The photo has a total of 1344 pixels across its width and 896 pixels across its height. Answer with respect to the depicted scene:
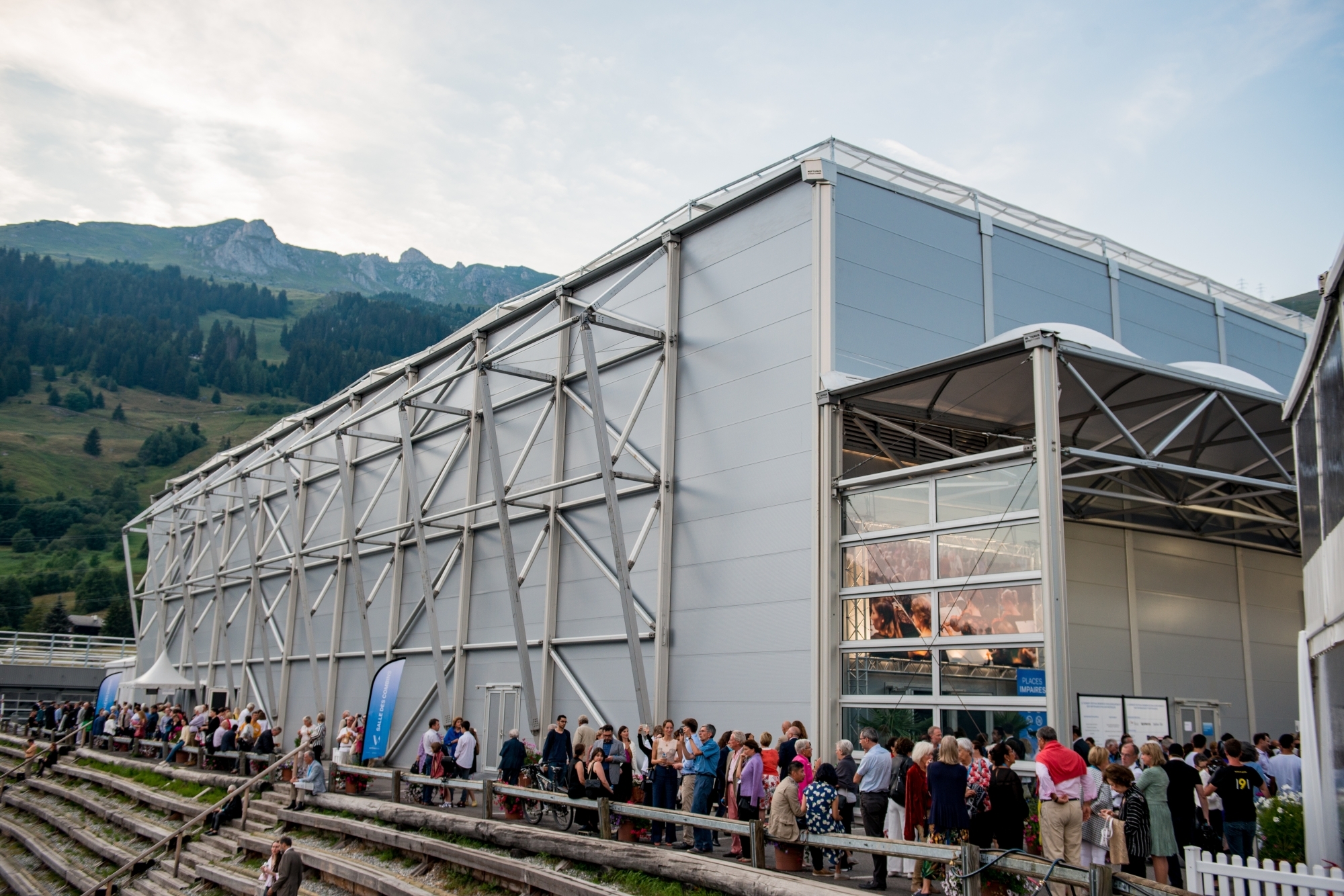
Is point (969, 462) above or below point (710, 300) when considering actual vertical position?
below

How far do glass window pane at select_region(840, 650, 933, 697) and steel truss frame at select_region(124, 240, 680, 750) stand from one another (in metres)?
3.92

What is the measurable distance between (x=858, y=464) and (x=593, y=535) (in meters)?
6.01

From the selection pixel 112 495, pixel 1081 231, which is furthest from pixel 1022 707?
pixel 112 495

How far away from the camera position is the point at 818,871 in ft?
34.9

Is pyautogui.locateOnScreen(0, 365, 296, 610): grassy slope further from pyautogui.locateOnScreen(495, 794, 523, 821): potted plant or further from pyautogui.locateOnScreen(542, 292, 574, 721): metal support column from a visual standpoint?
pyautogui.locateOnScreen(495, 794, 523, 821): potted plant

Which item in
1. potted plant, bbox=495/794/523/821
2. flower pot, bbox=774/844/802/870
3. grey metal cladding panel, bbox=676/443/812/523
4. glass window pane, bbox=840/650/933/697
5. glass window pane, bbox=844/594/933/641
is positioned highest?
grey metal cladding panel, bbox=676/443/812/523

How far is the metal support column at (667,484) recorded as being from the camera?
18109 millimetres

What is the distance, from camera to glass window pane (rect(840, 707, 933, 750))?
14.5 metres

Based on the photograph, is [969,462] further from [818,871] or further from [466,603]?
[466,603]

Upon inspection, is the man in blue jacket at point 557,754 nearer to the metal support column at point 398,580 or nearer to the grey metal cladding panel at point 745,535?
the grey metal cladding panel at point 745,535

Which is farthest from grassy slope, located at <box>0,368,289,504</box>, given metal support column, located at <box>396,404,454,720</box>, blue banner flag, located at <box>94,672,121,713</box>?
metal support column, located at <box>396,404,454,720</box>

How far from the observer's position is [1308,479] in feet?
36.2

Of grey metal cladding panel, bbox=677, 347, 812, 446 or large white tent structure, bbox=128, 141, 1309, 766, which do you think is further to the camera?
grey metal cladding panel, bbox=677, 347, 812, 446

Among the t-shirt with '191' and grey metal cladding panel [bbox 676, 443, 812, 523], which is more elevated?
grey metal cladding panel [bbox 676, 443, 812, 523]
